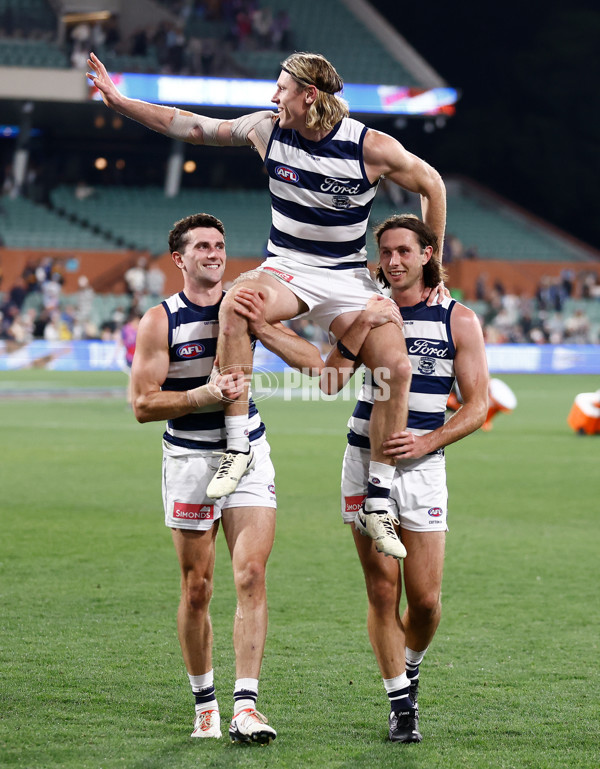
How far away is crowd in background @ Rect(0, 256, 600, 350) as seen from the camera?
2959 centimetres

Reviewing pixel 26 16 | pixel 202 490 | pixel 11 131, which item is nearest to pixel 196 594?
pixel 202 490

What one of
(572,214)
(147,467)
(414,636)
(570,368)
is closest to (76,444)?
(147,467)

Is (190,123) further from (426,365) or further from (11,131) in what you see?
(11,131)

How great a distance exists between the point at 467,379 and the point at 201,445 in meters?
1.22

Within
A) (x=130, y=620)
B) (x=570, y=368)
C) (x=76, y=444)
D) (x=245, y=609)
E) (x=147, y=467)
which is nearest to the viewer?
(x=245, y=609)

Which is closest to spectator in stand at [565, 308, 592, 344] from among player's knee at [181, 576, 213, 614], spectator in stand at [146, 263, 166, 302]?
spectator in stand at [146, 263, 166, 302]

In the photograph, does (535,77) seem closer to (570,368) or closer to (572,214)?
(572,214)

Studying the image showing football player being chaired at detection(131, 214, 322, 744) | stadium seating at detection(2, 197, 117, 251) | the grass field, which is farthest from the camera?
stadium seating at detection(2, 197, 117, 251)

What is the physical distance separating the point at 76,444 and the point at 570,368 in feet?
65.9

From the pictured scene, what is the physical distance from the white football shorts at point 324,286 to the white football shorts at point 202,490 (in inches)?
27.8

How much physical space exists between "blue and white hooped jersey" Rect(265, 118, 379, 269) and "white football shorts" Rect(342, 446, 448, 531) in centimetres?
93

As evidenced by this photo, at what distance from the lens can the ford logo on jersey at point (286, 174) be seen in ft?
15.6

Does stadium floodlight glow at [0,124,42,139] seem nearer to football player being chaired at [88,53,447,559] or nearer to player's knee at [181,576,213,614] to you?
football player being chaired at [88,53,447,559]

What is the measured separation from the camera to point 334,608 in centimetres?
672
